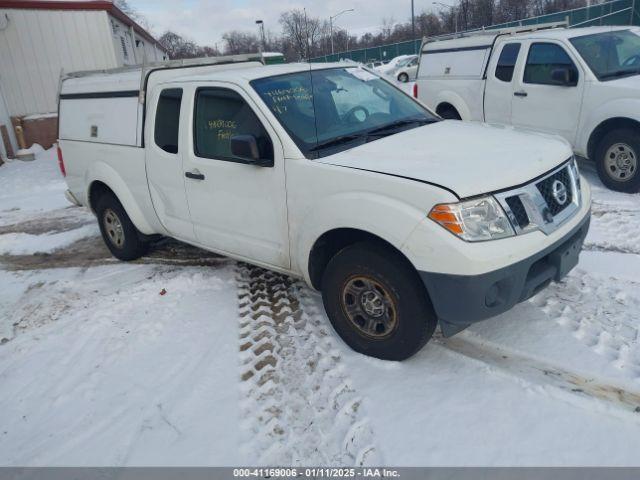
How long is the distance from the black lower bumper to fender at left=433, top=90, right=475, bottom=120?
5.41 metres

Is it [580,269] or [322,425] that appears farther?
[580,269]

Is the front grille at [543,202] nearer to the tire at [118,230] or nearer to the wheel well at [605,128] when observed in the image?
the wheel well at [605,128]

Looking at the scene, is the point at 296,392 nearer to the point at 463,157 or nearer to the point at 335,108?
the point at 463,157

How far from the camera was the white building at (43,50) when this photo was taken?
12.6 m

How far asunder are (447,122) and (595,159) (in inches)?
131

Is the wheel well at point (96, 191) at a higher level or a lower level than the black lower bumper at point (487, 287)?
higher

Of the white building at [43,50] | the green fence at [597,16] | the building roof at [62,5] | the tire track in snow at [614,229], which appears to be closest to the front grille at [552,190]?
the tire track in snow at [614,229]

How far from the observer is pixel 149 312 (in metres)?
4.23

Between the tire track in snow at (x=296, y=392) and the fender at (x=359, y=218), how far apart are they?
0.54 metres

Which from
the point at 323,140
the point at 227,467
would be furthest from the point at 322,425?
the point at 323,140

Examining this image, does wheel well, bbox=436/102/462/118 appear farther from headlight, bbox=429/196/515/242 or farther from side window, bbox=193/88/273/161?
headlight, bbox=429/196/515/242

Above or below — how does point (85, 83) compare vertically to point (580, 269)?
above

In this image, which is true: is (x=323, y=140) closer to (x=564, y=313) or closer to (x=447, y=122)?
(x=447, y=122)

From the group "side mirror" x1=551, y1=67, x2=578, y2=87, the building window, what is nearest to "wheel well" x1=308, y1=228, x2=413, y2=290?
"side mirror" x1=551, y1=67, x2=578, y2=87
